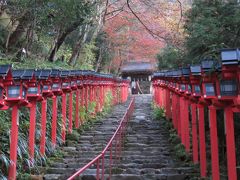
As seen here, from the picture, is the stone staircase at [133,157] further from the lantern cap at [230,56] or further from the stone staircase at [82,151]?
the lantern cap at [230,56]

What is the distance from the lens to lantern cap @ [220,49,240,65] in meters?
4.78

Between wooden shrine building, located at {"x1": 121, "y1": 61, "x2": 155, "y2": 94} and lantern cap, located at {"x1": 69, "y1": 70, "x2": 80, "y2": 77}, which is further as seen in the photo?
wooden shrine building, located at {"x1": 121, "y1": 61, "x2": 155, "y2": 94}

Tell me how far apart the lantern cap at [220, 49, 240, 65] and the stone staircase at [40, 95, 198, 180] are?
3.81 meters

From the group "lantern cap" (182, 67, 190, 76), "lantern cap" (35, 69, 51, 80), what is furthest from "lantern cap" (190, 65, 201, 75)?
"lantern cap" (35, 69, 51, 80)

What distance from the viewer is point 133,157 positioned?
9.90 m

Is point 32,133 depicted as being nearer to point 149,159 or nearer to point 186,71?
point 149,159

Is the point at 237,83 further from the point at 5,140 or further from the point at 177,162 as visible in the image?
the point at 5,140

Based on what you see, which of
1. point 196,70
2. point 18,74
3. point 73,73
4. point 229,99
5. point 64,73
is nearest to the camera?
point 229,99

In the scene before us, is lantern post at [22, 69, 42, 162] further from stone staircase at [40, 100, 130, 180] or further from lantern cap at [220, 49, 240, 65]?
lantern cap at [220, 49, 240, 65]

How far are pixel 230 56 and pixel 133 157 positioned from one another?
577 centimetres

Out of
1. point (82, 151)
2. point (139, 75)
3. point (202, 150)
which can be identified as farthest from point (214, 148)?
point (139, 75)

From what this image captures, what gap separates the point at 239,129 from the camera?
10312 millimetres

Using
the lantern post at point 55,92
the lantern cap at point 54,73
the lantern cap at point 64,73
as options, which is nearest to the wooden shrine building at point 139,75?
the lantern cap at point 64,73

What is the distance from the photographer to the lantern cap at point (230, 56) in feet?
15.7
